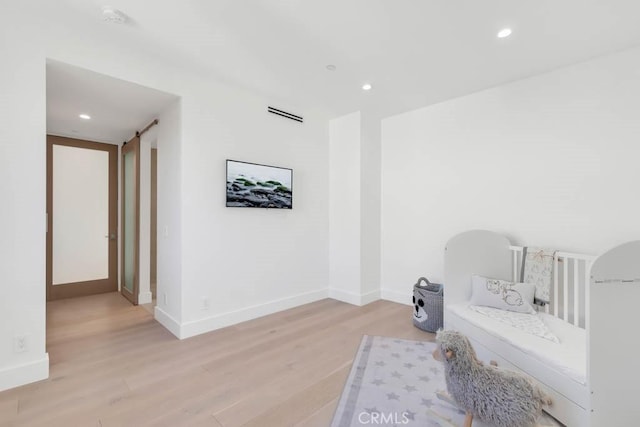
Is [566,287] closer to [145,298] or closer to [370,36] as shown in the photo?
[370,36]

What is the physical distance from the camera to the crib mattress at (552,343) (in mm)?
1543

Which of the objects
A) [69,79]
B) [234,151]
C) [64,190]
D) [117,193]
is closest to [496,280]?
[234,151]

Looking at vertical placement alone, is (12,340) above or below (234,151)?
below

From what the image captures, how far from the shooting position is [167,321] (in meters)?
3.00

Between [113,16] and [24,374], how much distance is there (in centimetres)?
256

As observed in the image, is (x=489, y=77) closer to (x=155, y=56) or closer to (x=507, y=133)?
(x=507, y=133)

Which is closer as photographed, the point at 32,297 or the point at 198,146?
the point at 32,297

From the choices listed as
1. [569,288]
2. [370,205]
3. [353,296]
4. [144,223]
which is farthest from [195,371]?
[569,288]

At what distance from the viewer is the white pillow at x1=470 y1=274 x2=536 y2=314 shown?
235 cm

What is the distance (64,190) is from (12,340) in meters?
2.88

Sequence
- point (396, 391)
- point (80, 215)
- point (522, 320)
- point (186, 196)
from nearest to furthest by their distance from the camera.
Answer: point (396, 391), point (522, 320), point (186, 196), point (80, 215)

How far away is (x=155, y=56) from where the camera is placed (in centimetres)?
256

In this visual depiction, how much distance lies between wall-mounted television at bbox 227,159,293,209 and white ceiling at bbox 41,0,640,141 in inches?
36.2

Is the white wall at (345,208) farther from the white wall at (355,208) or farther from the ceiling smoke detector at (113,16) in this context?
the ceiling smoke detector at (113,16)
